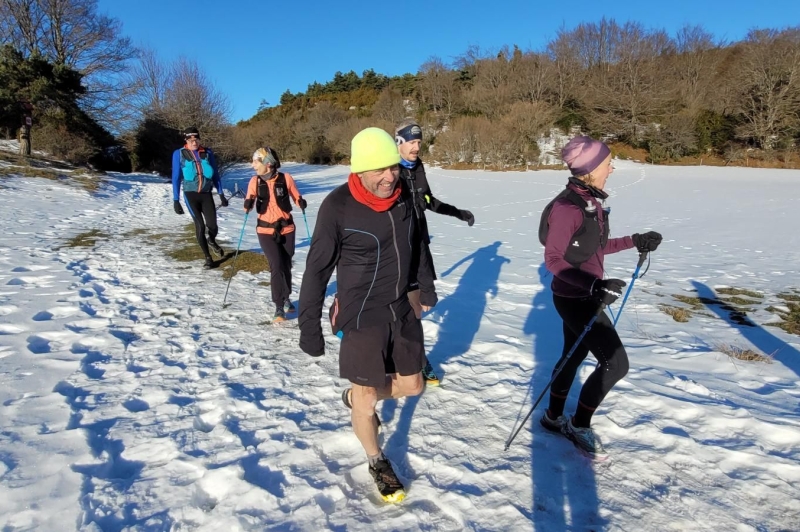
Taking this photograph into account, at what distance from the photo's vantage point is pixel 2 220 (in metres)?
9.25

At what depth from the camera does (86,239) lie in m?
8.59

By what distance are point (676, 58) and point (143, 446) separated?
55.9 metres

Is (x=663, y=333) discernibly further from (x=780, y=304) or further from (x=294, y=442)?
(x=294, y=442)

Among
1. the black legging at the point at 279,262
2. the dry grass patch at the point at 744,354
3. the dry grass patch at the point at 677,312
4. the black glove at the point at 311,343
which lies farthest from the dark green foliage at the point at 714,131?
the black glove at the point at 311,343

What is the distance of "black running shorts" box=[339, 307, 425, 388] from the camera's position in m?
2.31

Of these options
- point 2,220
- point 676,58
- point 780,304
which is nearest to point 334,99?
point 676,58

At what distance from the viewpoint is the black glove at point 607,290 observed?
2361 millimetres

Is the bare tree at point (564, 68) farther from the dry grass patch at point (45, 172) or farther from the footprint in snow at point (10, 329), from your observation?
the footprint in snow at point (10, 329)

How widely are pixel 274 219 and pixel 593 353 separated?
357 centimetres

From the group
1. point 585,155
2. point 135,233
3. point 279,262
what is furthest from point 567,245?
point 135,233

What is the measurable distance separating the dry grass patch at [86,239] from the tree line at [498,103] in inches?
627

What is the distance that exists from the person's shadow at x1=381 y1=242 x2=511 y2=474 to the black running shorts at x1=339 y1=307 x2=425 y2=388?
710 mm

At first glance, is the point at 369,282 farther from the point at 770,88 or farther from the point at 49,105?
the point at 770,88

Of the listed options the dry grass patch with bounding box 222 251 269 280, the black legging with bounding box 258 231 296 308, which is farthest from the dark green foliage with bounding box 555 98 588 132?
the black legging with bounding box 258 231 296 308
